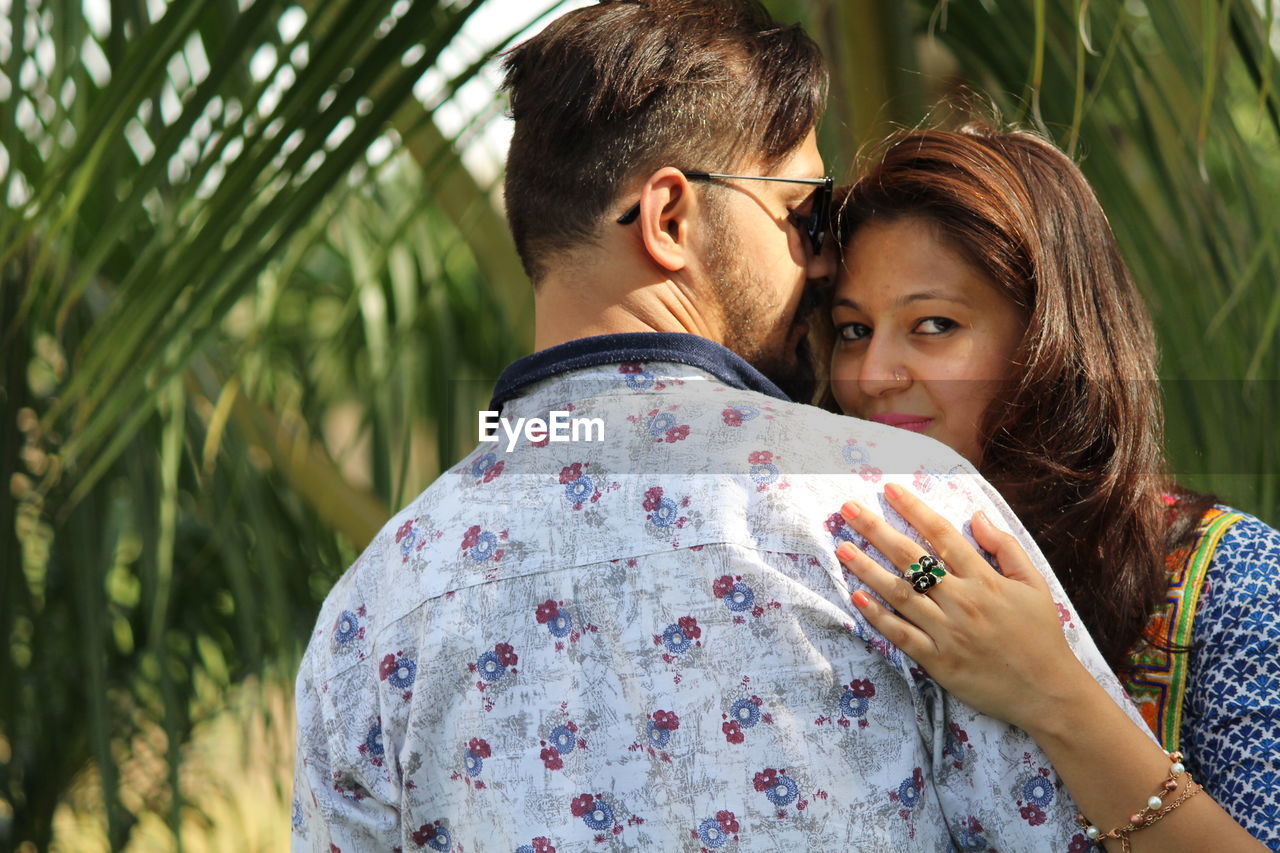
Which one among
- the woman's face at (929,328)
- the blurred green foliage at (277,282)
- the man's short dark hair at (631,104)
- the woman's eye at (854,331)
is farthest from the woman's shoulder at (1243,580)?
the man's short dark hair at (631,104)

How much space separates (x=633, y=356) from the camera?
0.97 metres

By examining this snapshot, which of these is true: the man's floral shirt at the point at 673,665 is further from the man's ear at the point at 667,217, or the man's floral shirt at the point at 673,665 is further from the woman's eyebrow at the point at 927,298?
the woman's eyebrow at the point at 927,298

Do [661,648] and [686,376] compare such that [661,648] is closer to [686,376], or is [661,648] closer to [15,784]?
[686,376]

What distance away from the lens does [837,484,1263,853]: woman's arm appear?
0.85m

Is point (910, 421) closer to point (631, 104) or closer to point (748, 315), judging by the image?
point (748, 315)

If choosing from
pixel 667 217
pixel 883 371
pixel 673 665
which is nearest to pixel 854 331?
pixel 883 371

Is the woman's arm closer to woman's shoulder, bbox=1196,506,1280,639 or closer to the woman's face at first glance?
woman's shoulder, bbox=1196,506,1280,639

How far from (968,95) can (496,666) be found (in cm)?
98

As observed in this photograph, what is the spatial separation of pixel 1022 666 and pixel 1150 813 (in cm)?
13

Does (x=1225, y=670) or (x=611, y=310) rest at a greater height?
(x=611, y=310)

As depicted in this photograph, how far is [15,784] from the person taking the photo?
6.48 feet

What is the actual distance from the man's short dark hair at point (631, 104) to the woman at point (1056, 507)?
24cm

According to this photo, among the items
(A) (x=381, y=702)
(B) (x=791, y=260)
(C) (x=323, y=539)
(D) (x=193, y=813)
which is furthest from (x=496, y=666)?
(D) (x=193, y=813)

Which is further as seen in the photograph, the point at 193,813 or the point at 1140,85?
the point at 193,813
